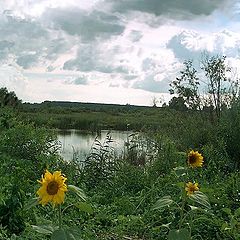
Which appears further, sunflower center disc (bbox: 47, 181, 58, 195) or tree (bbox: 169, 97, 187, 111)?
tree (bbox: 169, 97, 187, 111)

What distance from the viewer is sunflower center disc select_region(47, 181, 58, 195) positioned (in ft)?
7.09

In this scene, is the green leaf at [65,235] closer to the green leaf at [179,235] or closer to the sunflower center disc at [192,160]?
the green leaf at [179,235]

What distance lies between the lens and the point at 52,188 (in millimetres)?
2174

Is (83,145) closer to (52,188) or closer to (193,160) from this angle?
(193,160)

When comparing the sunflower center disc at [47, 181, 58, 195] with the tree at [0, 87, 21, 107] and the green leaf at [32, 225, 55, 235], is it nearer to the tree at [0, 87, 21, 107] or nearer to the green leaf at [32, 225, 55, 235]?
the green leaf at [32, 225, 55, 235]

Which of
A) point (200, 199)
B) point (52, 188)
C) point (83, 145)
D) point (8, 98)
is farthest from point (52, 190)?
point (8, 98)

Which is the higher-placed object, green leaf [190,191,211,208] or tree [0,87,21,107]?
tree [0,87,21,107]

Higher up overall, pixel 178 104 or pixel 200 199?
pixel 178 104

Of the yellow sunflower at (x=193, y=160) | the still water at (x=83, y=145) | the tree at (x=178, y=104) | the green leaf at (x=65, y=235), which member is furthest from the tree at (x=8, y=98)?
the green leaf at (x=65, y=235)

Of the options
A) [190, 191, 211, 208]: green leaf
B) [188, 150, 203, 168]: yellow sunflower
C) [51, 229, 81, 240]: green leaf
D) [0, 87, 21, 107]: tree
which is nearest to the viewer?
[51, 229, 81, 240]: green leaf

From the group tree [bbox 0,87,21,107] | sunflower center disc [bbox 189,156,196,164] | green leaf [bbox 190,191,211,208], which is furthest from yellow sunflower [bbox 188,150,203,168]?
tree [bbox 0,87,21,107]

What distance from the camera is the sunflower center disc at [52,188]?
2.16 meters

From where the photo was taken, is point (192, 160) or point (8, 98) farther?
point (8, 98)

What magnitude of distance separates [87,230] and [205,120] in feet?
21.8
